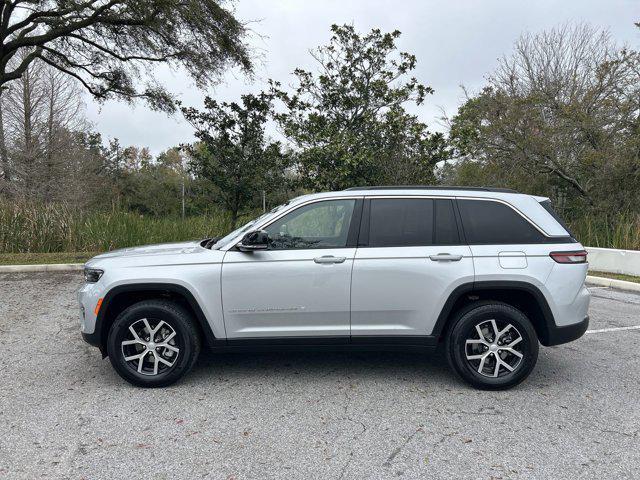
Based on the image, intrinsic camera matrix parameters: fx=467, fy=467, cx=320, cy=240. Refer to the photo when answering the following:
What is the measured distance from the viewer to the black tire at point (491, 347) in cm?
397

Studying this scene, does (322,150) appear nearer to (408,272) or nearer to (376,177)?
(376,177)

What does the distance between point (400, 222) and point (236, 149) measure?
9.91 m

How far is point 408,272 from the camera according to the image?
3.99m

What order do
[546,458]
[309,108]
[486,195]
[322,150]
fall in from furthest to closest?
1. [309,108]
2. [322,150]
3. [486,195]
4. [546,458]

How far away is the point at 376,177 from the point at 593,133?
6650mm

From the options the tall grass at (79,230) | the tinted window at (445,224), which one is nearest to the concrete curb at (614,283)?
the tall grass at (79,230)

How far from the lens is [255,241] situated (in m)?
3.93

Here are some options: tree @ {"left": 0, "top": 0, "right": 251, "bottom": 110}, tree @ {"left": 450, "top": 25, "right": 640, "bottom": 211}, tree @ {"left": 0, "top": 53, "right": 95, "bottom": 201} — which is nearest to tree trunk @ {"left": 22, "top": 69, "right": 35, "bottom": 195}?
tree @ {"left": 0, "top": 53, "right": 95, "bottom": 201}

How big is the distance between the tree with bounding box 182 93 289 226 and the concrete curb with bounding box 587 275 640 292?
336 inches

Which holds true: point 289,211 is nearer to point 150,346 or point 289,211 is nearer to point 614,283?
point 150,346

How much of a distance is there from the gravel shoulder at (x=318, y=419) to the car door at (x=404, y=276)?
0.59 m

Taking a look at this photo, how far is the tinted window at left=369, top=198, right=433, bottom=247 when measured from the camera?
411cm

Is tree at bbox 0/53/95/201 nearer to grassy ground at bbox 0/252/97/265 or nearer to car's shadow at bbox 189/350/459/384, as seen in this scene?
grassy ground at bbox 0/252/97/265

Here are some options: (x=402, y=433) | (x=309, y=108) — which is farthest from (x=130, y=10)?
(x=402, y=433)
